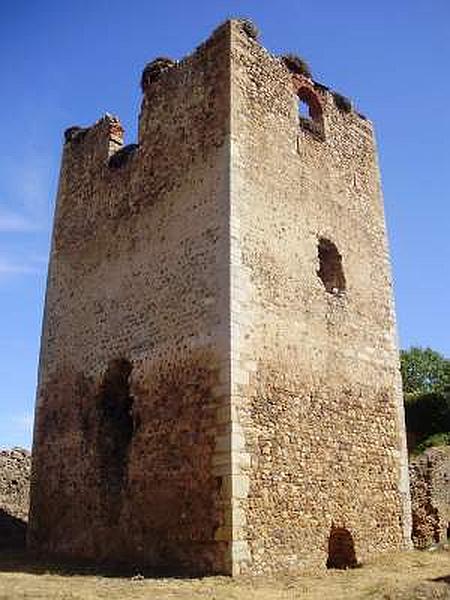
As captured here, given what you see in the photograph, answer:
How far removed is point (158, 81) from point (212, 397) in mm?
6128

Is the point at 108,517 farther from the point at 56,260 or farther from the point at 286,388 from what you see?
the point at 56,260

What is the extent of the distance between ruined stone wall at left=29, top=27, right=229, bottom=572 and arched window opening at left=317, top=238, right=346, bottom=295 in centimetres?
261

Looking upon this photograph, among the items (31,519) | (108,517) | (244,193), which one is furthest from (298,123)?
(31,519)

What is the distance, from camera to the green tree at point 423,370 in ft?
101

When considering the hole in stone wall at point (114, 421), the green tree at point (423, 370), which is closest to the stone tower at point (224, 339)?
the hole in stone wall at point (114, 421)

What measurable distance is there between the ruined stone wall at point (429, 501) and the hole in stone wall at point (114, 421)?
543 centimetres

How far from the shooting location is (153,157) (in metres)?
12.1

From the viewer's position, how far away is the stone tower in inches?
374

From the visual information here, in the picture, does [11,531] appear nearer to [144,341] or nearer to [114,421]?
[114,421]

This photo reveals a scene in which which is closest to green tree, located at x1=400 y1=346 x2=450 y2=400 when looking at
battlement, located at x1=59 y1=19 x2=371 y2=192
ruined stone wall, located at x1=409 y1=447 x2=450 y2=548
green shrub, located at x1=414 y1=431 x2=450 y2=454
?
green shrub, located at x1=414 y1=431 x2=450 y2=454

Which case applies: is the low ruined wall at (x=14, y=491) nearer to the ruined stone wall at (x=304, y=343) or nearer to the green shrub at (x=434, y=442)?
the ruined stone wall at (x=304, y=343)

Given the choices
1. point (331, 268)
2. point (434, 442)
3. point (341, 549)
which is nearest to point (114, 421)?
point (341, 549)

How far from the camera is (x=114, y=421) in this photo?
11.5 metres

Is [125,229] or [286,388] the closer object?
[286,388]
